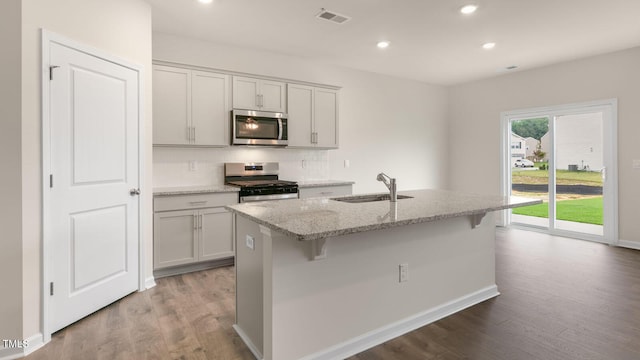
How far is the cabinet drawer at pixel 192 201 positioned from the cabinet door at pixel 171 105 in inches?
25.3

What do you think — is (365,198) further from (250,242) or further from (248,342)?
(248,342)

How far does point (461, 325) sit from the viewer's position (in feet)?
8.14

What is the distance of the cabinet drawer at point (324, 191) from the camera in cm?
434

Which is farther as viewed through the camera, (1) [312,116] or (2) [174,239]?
(1) [312,116]

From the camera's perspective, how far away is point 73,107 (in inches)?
98.4

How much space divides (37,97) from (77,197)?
2.41ft

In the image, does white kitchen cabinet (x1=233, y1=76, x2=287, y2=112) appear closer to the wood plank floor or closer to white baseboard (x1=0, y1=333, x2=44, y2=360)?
the wood plank floor

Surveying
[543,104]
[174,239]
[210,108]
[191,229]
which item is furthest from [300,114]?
[543,104]

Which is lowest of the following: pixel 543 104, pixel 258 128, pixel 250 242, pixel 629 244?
pixel 629 244

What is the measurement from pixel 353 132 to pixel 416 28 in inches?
78.5

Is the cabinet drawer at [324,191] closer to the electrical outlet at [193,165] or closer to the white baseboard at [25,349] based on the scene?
the electrical outlet at [193,165]

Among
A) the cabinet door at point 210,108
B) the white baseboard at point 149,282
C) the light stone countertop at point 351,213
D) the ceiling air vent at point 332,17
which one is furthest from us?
the cabinet door at point 210,108

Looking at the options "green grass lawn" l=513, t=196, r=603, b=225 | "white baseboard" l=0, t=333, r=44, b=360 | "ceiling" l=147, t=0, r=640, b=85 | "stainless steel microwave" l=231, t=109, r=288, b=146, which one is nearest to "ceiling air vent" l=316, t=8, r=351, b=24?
"ceiling" l=147, t=0, r=640, b=85

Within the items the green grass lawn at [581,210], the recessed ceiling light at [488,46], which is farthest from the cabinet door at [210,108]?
the green grass lawn at [581,210]
